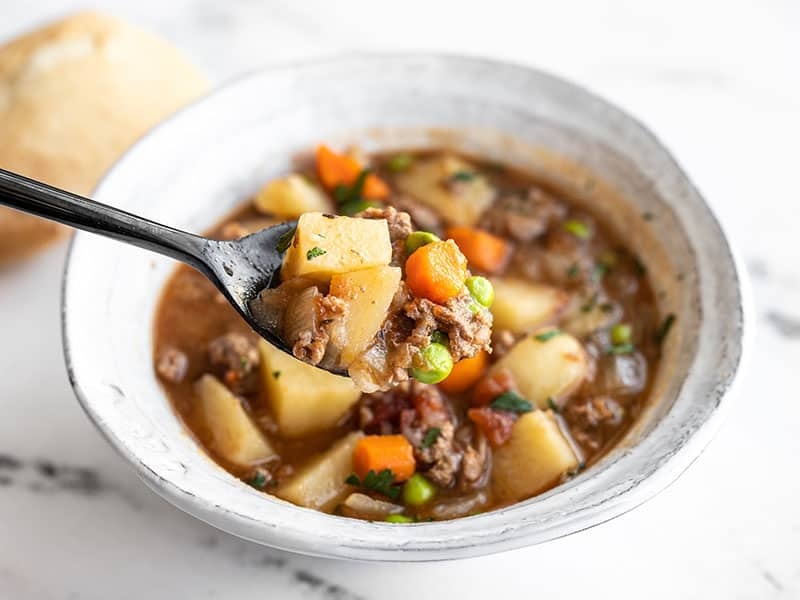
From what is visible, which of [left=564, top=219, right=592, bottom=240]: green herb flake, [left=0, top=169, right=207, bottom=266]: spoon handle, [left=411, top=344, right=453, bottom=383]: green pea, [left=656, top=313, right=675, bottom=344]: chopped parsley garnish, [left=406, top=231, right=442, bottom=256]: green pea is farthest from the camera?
[left=564, top=219, right=592, bottom=240]: green herb flake

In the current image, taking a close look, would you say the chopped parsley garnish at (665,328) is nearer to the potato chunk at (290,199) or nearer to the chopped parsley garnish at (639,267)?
the chopped parsley garnish at (639,267)

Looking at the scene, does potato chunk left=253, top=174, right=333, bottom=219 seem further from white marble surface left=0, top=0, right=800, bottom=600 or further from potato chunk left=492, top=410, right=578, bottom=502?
potato chunk left=492, top=410, right=578, bottom=502

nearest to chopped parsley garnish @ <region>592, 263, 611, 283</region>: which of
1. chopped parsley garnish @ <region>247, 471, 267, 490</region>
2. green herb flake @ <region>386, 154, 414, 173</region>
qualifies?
green herb flake @ <region>386, 154, 414, 173</region>

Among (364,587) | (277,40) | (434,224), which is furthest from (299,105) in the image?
(364,587)

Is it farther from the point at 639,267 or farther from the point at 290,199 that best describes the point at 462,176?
the point at 639,267

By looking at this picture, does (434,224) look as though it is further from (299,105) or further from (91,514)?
(91,514)

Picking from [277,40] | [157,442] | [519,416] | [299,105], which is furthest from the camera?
[277,40]
